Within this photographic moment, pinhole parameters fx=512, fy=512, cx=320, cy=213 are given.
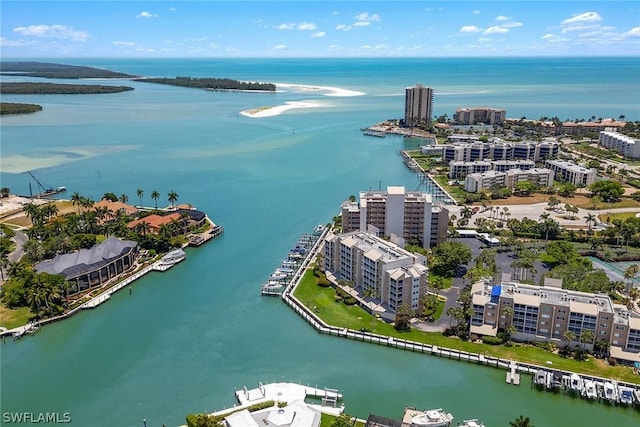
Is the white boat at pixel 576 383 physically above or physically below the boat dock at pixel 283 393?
above

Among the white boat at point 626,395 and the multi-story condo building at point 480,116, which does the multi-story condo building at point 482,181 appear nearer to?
the white boat at point 626,395

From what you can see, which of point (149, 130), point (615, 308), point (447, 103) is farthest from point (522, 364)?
point (447, 103)

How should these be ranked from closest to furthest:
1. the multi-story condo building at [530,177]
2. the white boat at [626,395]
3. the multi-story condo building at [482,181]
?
the white boat at [626,395]
the multi-story condo building at [482,181]
the multi-story condo building at [530,177]

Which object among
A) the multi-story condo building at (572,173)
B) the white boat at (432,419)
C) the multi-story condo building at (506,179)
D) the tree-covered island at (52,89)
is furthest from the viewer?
the tree-covered island at (52,89)

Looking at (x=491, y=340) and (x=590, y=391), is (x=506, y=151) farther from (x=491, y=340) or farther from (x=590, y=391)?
(x=590, y=391)

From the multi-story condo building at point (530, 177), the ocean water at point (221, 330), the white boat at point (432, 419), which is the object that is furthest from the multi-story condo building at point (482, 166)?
the white boat at point (432, 419)

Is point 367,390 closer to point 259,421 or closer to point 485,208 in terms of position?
point 259,421
